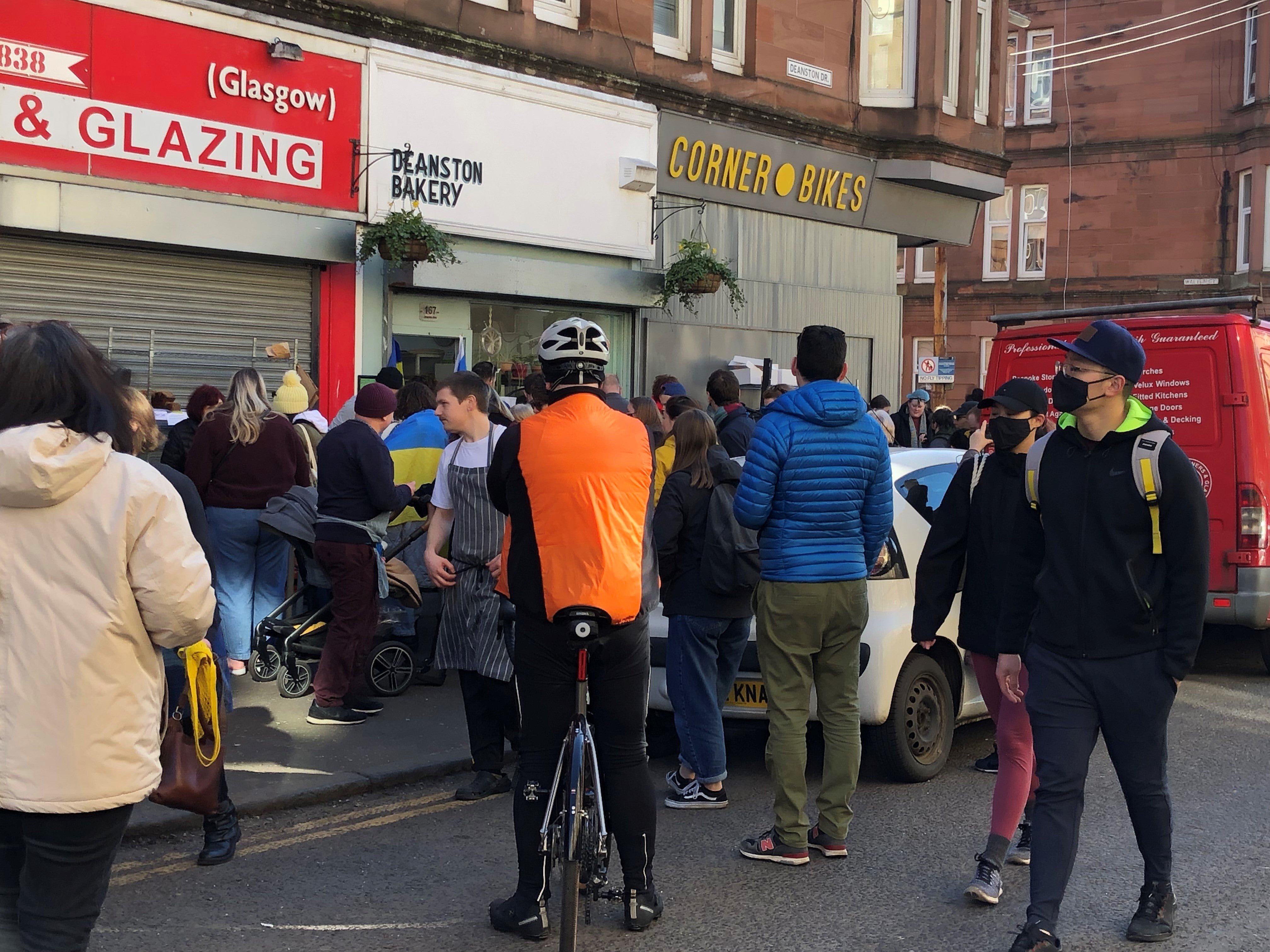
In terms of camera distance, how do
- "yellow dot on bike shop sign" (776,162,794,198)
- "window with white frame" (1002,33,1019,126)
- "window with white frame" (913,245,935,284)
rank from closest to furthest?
1. "yellow dot on bike shop sign" (776,162,794,198)
2. "window with white frame" (913,245,935,284)
3. "window with white frame" (1002,33,1019,126)

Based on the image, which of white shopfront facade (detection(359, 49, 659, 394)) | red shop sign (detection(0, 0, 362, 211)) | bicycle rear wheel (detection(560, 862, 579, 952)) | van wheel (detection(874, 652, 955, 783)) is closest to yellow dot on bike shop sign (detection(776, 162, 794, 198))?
white shopfront facade (detection(359, 49, 659, 394))

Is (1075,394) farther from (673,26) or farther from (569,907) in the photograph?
(673,26)

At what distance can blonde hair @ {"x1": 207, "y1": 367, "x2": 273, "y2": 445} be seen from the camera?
837 cm

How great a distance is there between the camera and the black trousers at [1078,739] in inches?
171

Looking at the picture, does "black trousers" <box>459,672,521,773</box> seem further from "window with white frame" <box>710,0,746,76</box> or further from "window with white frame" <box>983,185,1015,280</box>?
"window with white frame" <box>983,185,1015,280</box>

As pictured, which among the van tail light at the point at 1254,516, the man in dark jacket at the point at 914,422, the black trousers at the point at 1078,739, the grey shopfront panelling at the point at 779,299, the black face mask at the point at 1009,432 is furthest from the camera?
the man in dark jacket at the point at 914,422

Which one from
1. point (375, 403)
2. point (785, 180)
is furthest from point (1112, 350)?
point (785, 180)

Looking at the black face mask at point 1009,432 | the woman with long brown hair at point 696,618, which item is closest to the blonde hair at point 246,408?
the woman with long brown hair at point 696,618

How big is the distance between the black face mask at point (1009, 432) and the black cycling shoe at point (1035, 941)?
182cm

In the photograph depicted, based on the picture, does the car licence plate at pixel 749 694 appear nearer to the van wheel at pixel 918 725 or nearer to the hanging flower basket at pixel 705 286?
the van wheel at pixel 918 725

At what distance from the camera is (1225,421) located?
946cm

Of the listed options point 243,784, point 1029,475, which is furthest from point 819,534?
point 243,784

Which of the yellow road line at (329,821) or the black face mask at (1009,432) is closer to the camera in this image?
the black face mask at (1009,432)

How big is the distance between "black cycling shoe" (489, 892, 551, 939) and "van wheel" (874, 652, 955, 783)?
8.07ft
